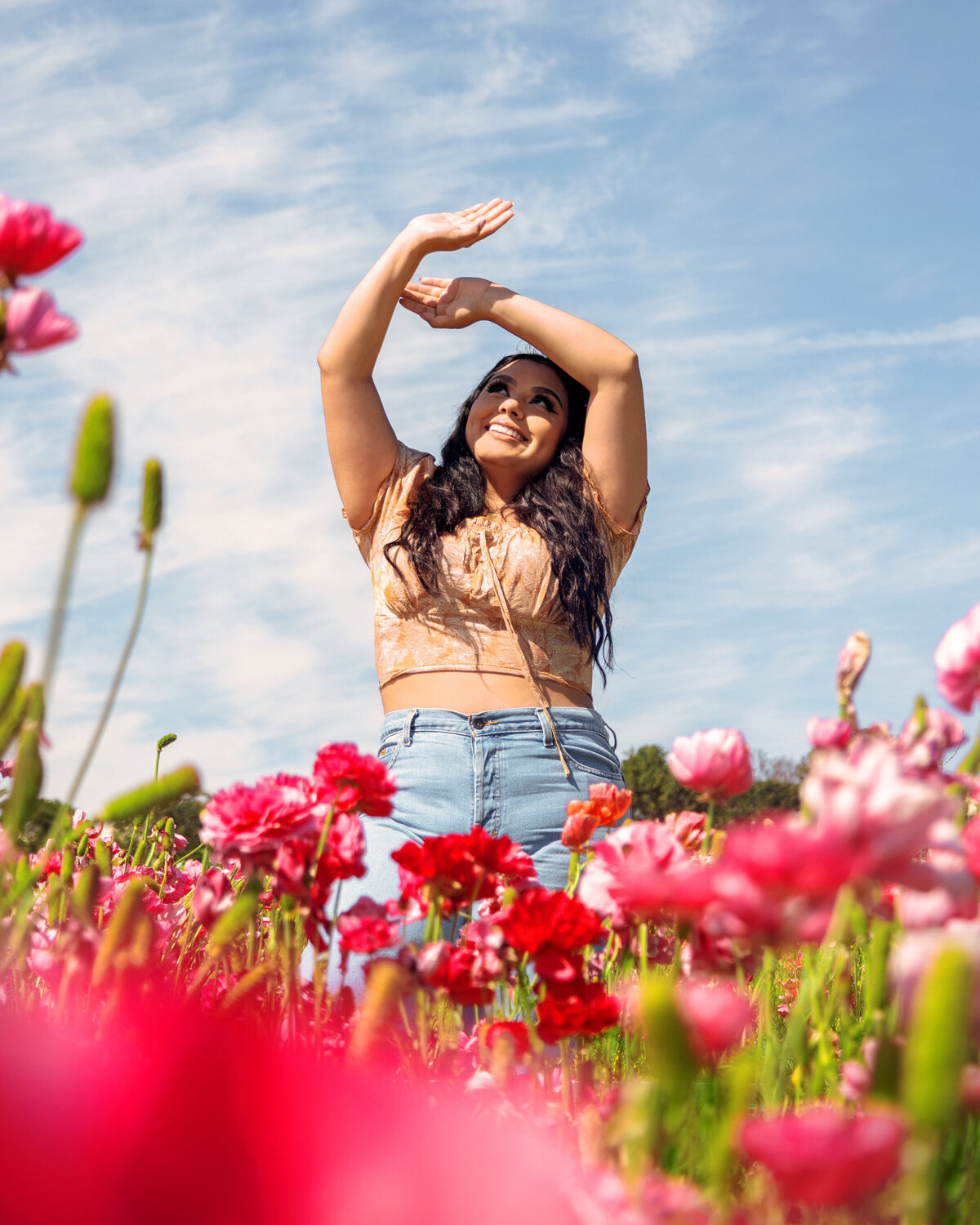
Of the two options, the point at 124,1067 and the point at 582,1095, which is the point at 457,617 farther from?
the point at 124,1067

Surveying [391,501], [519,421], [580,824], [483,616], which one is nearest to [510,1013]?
[580,824]

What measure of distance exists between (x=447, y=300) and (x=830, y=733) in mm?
2926

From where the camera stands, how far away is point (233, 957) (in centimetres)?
189

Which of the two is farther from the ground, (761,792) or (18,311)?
(761,792)

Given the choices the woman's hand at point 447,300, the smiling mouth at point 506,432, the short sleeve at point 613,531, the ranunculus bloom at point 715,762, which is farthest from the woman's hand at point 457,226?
the ranunculus bloom at point 715,762

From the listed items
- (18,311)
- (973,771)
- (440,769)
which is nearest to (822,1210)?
(973,771)

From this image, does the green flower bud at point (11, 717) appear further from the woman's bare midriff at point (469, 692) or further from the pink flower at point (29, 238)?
the woman's bare midriff at point (469, 692)

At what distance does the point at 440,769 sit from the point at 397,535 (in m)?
0.89

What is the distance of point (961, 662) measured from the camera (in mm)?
969

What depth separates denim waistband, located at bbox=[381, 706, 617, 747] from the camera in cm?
305

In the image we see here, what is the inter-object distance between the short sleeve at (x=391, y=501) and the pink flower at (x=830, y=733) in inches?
104

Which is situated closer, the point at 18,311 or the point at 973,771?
the point at 973,771

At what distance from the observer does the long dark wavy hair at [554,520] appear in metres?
3.35

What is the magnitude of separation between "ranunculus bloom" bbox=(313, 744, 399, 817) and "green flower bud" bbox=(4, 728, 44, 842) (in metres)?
0.34
